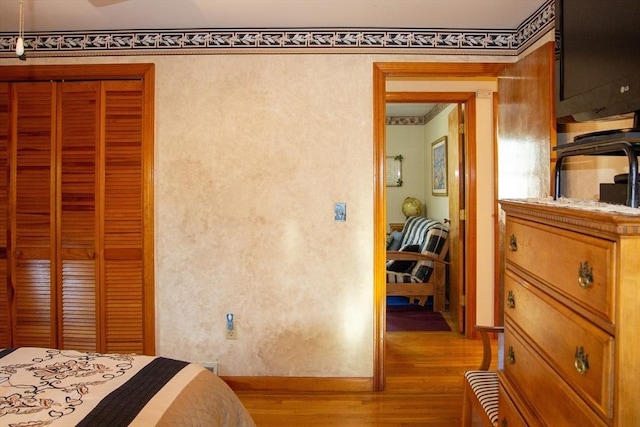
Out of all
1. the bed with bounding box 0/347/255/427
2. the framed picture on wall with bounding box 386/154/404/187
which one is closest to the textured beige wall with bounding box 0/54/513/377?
the bed with bounding box 0/347/255/427

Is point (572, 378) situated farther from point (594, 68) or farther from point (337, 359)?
point (337, 359)

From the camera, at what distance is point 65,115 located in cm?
321

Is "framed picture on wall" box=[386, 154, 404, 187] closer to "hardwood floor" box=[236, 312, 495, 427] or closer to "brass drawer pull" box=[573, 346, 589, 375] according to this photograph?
"hardwood floor" box=[236, 312, 495, 427]

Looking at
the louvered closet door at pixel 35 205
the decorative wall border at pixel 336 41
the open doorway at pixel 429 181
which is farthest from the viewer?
the open doorway at pixel 429 181

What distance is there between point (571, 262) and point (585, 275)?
0.25 ft

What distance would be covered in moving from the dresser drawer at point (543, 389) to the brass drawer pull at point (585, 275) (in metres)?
0.27

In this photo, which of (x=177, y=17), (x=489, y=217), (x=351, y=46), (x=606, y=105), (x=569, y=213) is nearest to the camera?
(x=569, y=213)

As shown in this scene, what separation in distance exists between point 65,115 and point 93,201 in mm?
626

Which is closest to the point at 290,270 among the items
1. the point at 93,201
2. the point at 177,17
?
the point at 93,201

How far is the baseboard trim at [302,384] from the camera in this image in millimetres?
3156

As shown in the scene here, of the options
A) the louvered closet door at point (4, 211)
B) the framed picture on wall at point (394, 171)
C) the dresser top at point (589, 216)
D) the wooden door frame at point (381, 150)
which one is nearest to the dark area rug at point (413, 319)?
the wooden door frame at point (381, 150)

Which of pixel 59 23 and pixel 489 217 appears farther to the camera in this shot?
pixel 489 217

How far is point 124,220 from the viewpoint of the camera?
319 cm

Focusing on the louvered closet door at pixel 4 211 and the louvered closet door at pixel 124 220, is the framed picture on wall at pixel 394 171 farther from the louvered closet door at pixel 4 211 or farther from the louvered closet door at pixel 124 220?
the louvered closet door at pixel 4 211
